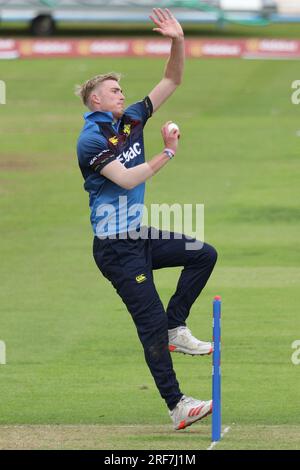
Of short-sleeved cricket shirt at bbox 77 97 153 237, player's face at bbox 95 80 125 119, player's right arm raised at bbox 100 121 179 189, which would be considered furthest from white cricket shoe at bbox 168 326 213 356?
player's face at bbox 95 80 125 119

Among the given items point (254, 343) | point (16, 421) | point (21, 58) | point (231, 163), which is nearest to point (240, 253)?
point (254, 343)

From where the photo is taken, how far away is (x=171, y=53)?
1054cm

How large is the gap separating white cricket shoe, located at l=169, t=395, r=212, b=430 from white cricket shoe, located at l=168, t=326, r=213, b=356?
23.4 inches

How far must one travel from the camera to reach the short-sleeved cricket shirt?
32.2 feet

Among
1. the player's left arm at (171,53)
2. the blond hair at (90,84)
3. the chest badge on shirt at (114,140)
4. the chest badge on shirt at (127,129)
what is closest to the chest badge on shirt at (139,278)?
the chest badge on shirt at (114,140)

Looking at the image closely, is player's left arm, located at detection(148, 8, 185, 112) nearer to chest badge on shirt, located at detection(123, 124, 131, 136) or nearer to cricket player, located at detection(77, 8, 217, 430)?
cricket player, located at detection(77, 8, 217, 430)

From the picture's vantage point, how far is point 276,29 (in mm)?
43688

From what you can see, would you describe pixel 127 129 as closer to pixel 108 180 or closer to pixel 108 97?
pixel 108 97

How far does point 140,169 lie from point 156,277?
7.69 m

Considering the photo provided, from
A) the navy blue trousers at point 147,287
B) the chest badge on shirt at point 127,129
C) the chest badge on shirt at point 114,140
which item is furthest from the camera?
the chest badge on shirt at point 127,129

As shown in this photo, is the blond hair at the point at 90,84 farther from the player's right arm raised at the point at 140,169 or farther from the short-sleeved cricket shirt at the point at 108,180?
the player's right arm raised at the point at 140,169

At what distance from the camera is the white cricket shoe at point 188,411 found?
379 inches

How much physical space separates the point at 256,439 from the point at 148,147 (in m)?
16.3

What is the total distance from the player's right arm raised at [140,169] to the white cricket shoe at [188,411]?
1746 mm
